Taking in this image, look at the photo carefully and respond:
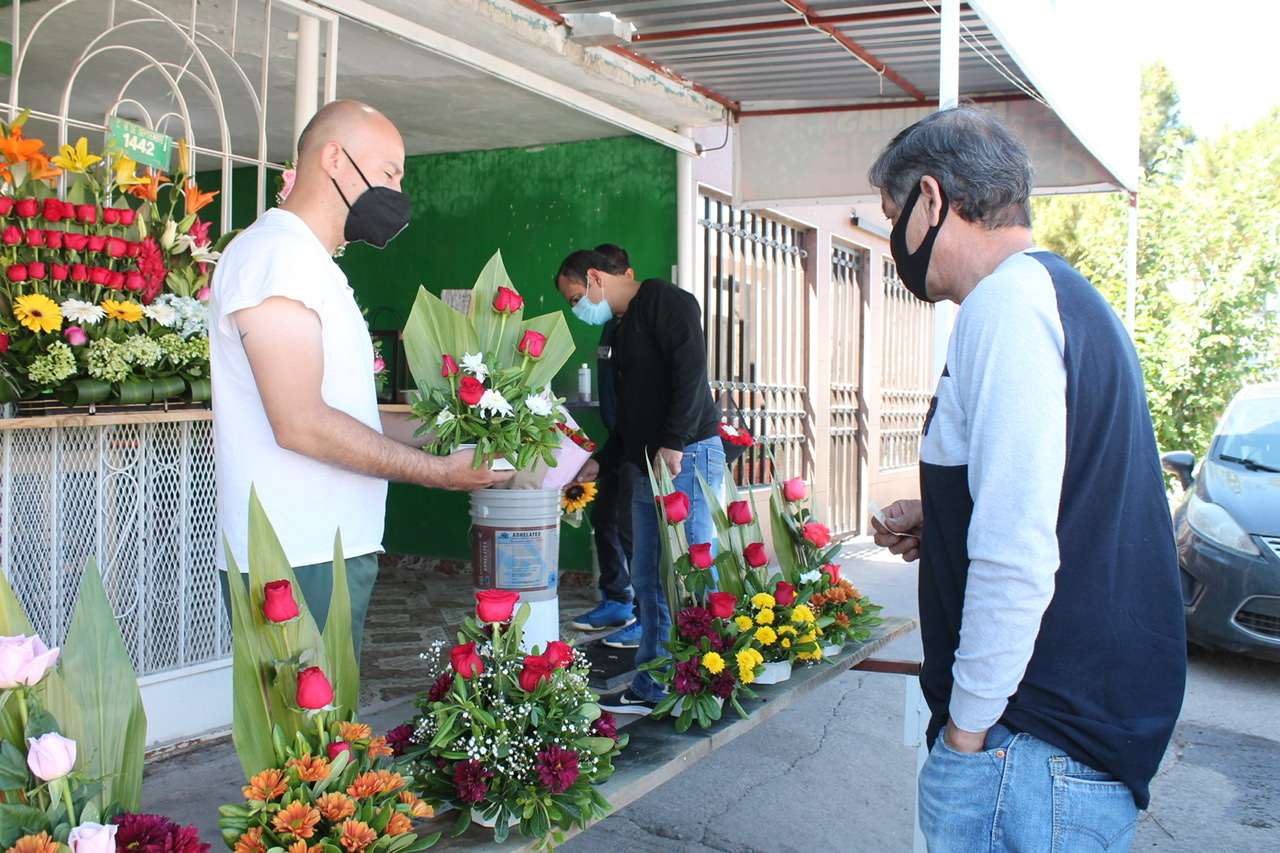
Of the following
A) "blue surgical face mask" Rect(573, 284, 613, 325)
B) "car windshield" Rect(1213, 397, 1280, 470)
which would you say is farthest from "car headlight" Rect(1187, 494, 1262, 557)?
"blue surgical face mask" Rect(573, 284, 613, 325)

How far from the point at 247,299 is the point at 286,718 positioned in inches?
29.9

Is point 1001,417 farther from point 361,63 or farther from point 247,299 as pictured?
point 361,63

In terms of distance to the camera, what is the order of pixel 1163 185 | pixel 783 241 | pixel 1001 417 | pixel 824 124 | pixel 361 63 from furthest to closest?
pixel 1163 185
pixel 783 241
pixel 824 124
pixel 361 63
pixel 1001 417

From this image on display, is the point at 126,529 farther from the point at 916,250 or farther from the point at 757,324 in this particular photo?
the point at 757,324

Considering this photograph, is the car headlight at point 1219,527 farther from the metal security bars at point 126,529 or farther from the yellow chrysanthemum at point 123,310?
the yellow chrysanthemum at point 123,310

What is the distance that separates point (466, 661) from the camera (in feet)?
6.34

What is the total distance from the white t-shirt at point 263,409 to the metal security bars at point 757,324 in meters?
5.61

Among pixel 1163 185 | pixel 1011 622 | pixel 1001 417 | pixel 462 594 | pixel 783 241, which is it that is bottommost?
pixel 462 594

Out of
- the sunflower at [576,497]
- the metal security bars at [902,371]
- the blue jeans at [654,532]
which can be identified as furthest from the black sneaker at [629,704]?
the metal security bars at [902,371]

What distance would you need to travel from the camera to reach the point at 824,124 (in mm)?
6668

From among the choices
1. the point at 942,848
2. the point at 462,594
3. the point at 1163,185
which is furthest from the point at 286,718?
the point at 1163,185

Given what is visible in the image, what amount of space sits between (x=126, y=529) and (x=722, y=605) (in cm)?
228

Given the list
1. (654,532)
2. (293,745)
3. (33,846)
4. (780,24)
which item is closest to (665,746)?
(293,745)

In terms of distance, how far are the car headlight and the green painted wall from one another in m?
3.47
